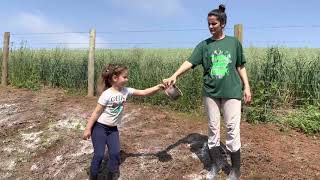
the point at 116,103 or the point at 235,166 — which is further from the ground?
the point at 116,103

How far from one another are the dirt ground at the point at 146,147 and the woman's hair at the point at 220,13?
1.97m

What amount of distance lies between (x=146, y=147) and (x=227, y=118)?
1.83 metres

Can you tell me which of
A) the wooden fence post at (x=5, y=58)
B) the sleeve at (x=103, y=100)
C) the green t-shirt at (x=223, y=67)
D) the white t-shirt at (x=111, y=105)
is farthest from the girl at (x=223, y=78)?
the wooden fence post at (x=5, y=58)

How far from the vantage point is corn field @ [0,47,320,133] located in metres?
8.58

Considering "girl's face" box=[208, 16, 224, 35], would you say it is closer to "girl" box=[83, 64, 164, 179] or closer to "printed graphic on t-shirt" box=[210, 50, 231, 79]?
"printed graphic on t-shirt" box=[210, 50, 231, 79]

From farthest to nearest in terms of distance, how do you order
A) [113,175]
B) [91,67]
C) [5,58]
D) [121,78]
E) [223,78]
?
[5,58] → [91,67] → [113,175] → [121,78] → [223,78]

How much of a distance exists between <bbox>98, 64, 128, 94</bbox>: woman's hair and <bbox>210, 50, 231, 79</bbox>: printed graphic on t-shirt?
3.35 feet

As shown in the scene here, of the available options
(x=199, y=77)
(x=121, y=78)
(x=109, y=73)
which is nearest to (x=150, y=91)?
(x=121, y=78)

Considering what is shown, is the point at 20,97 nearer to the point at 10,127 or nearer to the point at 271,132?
the point at 10,127

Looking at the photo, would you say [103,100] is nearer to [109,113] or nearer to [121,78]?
[109,113]

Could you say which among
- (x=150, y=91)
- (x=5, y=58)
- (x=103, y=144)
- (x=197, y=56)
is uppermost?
(x=5, y=58)

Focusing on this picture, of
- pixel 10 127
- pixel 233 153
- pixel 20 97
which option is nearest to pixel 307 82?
pixel 233 153

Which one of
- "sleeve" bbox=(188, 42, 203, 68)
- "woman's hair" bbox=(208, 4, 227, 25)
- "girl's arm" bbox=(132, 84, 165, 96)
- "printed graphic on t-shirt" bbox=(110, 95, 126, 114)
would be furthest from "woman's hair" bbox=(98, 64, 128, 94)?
"woman's hair" bbox=(208, 4, 227, 25)

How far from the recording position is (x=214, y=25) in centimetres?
526
